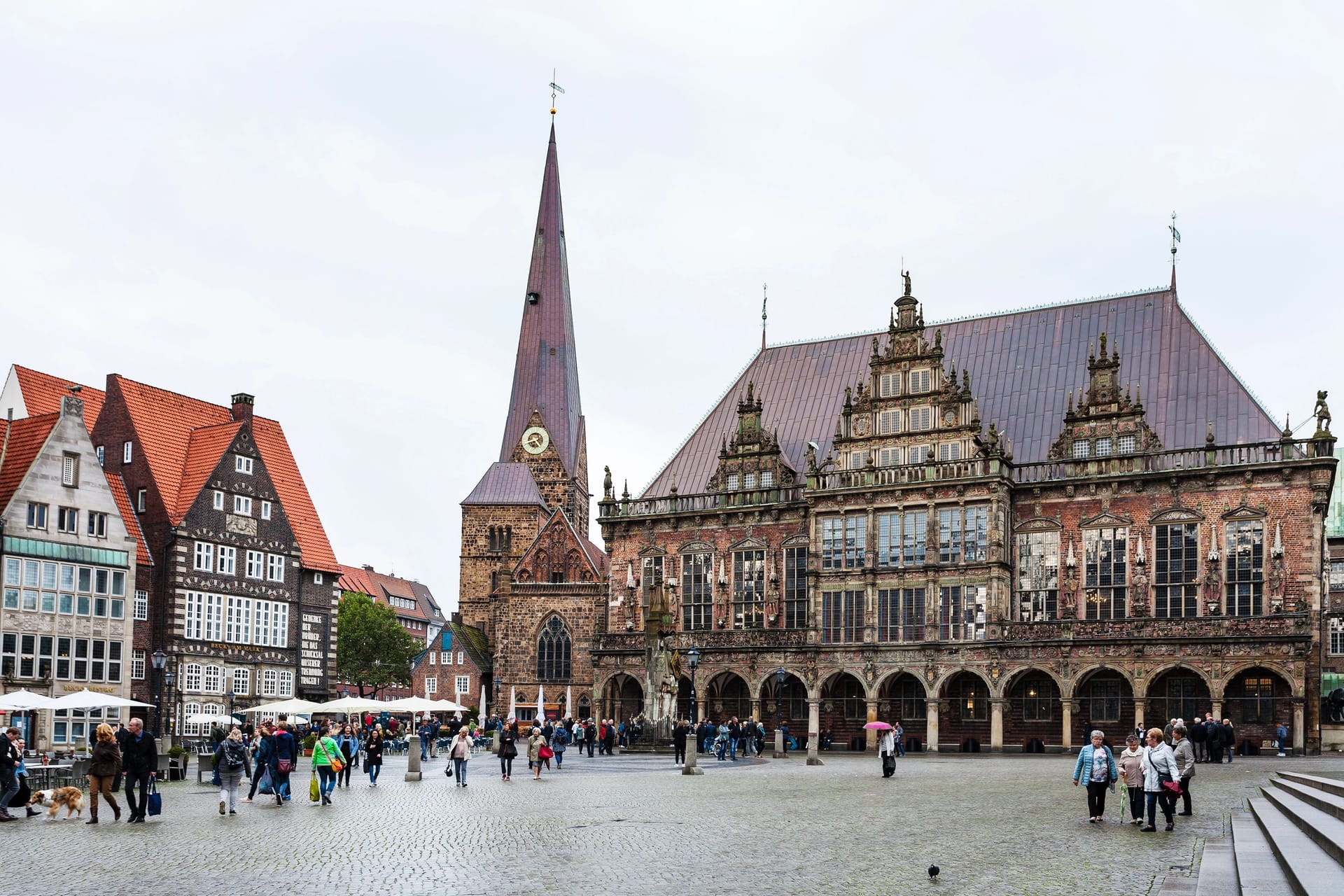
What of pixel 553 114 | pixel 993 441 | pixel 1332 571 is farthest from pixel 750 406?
pixel 553 114

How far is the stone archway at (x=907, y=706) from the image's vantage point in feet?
193

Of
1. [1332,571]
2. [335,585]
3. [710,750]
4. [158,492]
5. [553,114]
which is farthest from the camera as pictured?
[553,114]

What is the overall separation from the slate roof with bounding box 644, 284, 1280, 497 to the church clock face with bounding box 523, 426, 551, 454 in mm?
29738

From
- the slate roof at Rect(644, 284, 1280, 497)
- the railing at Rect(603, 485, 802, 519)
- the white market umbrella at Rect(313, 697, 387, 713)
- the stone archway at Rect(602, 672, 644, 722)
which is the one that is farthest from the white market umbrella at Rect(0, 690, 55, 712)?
the slate roof at Rect(644, 284, 1280, 497)

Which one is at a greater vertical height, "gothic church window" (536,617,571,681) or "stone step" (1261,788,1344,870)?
"stone step" (1261,788,1344,870)

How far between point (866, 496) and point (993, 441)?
19.0 ft

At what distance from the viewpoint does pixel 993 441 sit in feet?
189

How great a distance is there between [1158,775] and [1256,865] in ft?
14.2

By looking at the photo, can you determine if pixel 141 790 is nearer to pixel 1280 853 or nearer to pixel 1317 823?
pixel 1280 853

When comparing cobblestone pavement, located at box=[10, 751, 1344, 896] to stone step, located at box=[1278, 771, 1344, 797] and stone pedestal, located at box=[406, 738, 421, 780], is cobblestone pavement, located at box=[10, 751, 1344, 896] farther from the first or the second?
stone pedestal, located at box=[406, 738, 421, 780]

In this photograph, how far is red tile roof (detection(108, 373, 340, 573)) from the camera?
57.4m

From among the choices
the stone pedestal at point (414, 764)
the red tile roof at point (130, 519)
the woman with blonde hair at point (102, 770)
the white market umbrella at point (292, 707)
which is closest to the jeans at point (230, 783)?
the woman with blonde hair at point (102, 770)

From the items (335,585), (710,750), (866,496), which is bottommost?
(710,750)

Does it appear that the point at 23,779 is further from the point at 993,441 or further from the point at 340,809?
the point at 993,441
